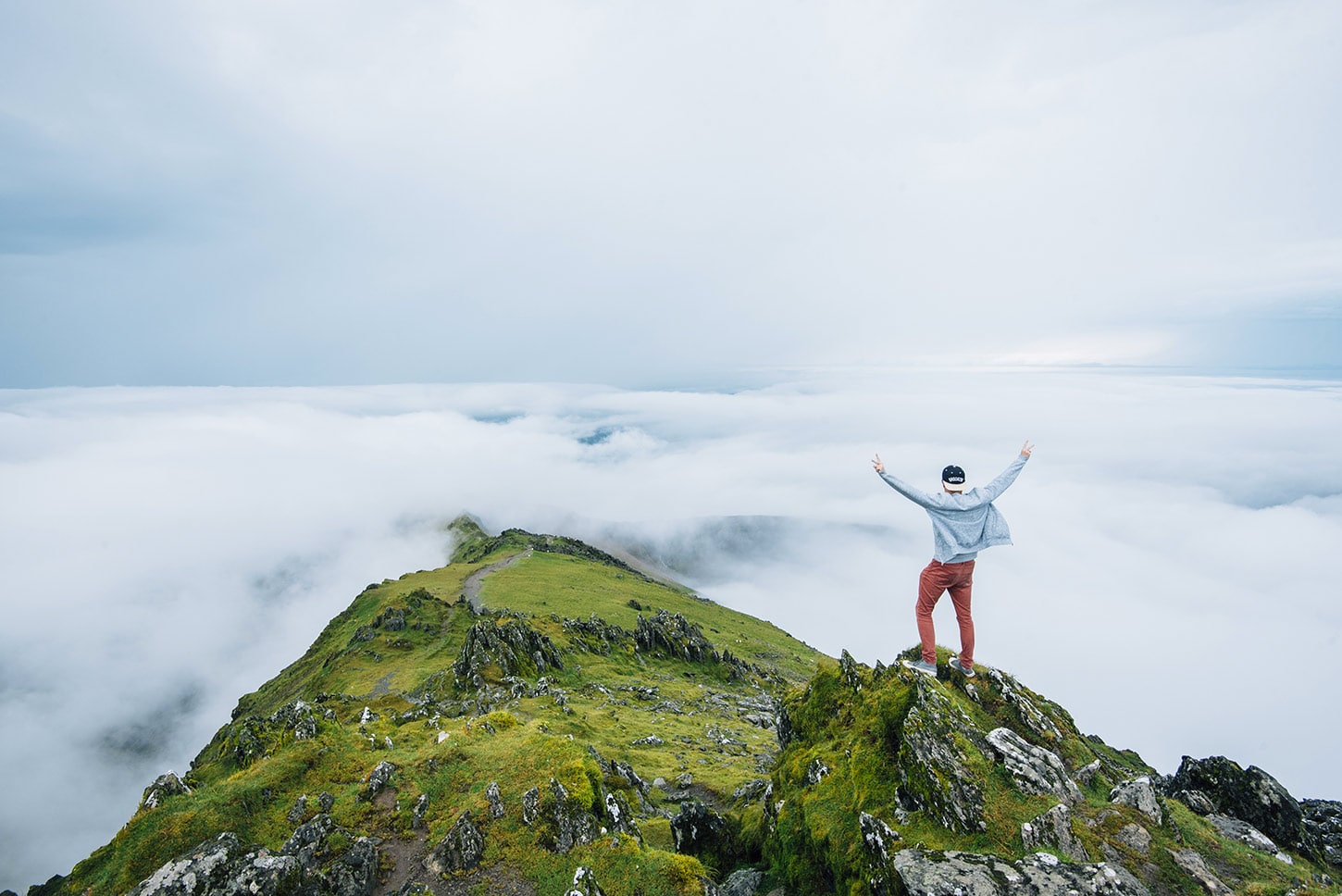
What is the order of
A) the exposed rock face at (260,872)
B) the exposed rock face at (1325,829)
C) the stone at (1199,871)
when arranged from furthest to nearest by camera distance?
the exposed rock face at (1325,829) < the exposed rock face at (260,872) < the stone at (1199,871)

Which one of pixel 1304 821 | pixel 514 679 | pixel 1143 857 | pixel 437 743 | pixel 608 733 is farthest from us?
pixel 514 679

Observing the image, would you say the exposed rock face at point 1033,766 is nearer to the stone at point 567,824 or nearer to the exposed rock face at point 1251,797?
the exposed rock face at point 1251,797

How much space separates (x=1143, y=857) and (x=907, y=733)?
17.9 ft

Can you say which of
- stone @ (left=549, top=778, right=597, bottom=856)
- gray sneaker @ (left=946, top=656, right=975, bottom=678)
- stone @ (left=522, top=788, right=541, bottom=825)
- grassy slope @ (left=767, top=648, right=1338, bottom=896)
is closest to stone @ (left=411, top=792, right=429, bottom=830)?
stone @ (left=522, top=788, right=541, bottom=825)

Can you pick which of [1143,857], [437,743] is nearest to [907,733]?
[1143,857]

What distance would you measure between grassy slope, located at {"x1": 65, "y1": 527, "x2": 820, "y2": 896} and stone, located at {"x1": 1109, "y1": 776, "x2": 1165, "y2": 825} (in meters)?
12.3

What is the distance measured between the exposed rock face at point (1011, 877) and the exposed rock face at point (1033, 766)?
2041 millimetres

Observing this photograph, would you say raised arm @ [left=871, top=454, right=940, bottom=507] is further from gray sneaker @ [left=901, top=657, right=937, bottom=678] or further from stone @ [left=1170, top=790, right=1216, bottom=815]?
stone @ [left=1170, top=790, right=1216, bottom=815]

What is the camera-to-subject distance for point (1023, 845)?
1307cm

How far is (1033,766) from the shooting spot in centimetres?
1506

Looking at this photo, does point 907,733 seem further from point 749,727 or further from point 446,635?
point 446,635

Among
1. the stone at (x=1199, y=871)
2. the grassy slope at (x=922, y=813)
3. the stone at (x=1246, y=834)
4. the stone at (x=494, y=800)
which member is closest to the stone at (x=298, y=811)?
the stone at (x=494, y=800)

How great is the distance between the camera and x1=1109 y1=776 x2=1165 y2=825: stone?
46.5 feet

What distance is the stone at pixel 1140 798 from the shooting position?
46.5ft
